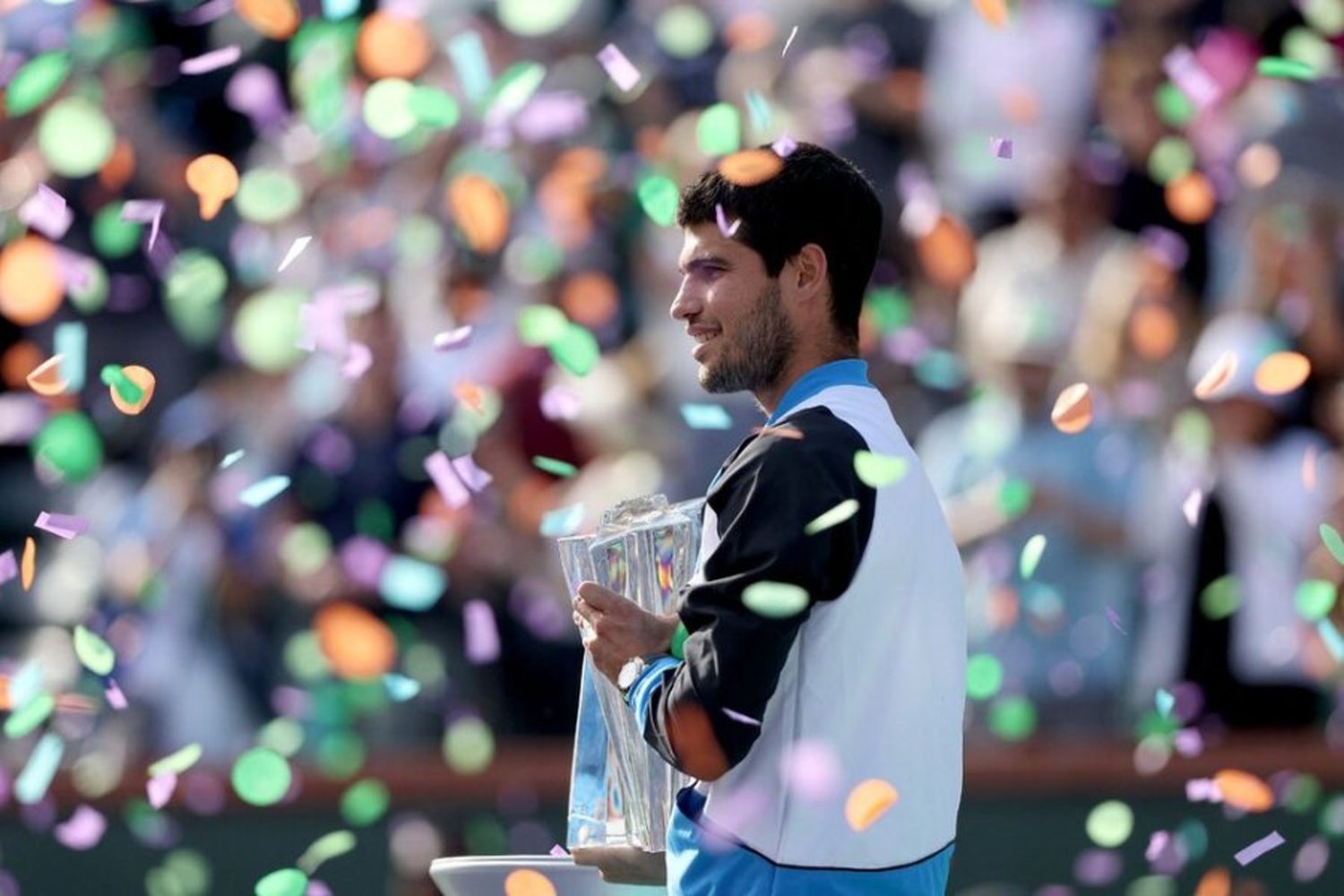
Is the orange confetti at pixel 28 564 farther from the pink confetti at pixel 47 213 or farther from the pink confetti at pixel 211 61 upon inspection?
the pink confetti at pixel 211 61

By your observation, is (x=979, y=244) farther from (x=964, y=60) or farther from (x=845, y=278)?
(x=845, y=278)

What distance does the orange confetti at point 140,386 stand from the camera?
5293 mm

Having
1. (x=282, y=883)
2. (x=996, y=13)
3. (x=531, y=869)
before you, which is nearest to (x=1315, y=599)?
(x=996, y=13)

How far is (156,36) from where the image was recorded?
5770mm

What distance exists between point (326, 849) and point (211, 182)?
5.20 ft

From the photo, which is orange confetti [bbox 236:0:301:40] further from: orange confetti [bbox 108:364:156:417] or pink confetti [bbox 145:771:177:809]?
pink confetti [bbox 145:771:177:809]

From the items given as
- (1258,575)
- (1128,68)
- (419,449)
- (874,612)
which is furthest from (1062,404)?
(874,612)

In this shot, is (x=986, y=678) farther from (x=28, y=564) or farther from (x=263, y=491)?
(x=28, y=564)

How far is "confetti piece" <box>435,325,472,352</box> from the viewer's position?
17.0 ft

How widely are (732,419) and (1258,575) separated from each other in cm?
110

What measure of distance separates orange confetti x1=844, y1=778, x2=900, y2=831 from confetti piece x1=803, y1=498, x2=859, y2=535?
28cm

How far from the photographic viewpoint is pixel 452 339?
5.18 metres

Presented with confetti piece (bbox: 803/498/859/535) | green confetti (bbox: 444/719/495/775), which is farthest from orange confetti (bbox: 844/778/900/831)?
green confetti (bbox: 444/719/495/775)

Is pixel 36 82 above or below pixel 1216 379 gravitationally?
above
